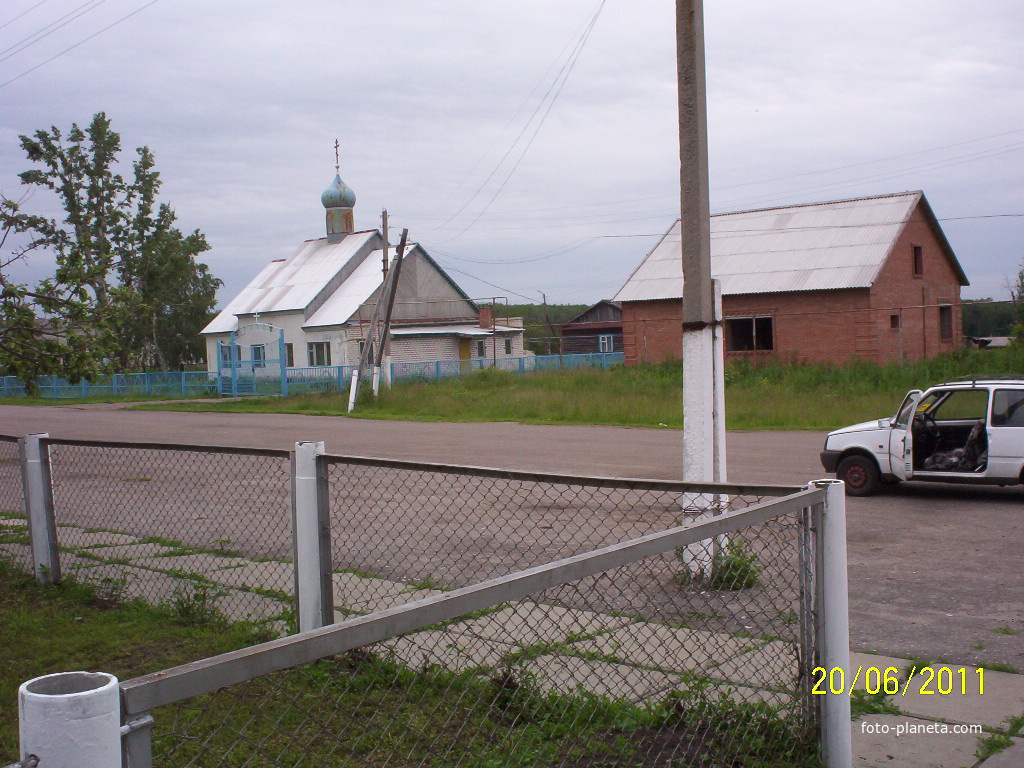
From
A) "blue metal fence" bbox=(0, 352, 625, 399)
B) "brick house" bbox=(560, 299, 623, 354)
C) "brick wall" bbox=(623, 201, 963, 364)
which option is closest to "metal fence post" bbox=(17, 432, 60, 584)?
"brick wall" bbox=(623, 201, 963, 364)

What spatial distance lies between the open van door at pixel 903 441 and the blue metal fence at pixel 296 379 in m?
28.2

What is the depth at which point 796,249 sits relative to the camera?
35312mm

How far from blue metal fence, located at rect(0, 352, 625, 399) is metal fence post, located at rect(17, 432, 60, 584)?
1233 inches

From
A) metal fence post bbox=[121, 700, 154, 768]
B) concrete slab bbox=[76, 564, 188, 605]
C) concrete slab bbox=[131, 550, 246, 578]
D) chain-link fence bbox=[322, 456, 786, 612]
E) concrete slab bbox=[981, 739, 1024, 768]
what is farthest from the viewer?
concrete slab bbox=[131, 550, 246, 578]

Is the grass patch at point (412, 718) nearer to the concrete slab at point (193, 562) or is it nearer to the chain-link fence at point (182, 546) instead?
the chain-link fence at point (182, 546)

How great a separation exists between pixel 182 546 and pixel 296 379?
33.4 metres

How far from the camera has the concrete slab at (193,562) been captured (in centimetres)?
771

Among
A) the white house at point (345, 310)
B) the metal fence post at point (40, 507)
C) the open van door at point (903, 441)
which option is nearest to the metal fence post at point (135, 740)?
the metal fence post at point (40, 507)

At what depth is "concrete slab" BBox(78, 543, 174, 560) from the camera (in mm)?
8328

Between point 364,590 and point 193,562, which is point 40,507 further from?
point 364,590

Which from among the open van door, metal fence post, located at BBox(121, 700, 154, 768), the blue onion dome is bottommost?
the open van door

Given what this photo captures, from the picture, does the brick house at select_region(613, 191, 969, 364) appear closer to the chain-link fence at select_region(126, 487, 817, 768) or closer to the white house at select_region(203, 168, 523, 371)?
the white house at select_region(203, 168, 523, 371)

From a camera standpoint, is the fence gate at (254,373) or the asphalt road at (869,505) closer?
the asphalt road at (869,505)

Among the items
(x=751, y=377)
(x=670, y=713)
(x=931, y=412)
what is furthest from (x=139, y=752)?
(x=751, y=377)
